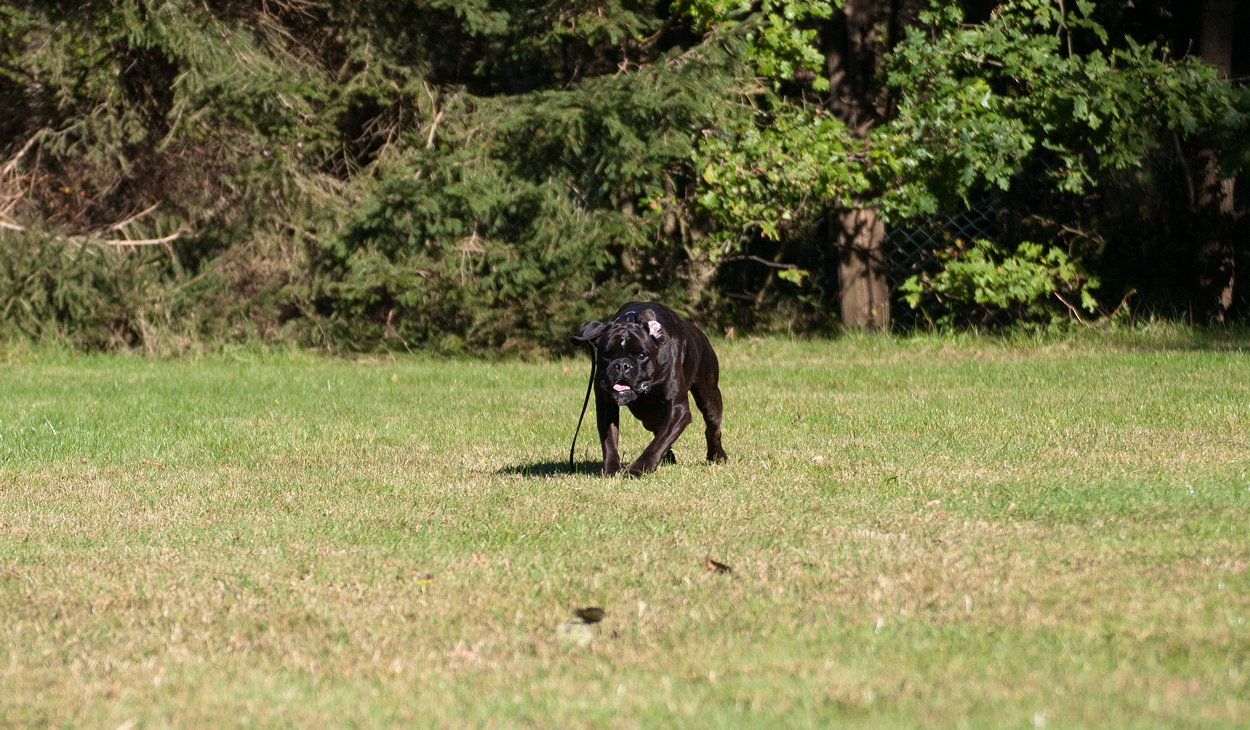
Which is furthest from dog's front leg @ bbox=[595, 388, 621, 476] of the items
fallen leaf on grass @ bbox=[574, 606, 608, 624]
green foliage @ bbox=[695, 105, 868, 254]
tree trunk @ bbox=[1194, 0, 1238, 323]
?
tree trunk @ bbox=[1194, 0, 1238, 323]

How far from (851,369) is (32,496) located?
8041 millimetres

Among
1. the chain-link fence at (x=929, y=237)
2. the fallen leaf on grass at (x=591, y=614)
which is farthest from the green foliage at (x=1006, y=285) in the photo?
the fallen leaf on grass at (x=591, y=614)

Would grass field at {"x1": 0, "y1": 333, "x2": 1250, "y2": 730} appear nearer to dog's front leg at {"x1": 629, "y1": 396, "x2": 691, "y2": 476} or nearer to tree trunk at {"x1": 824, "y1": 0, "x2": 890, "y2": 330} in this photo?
dog's front leg at {"x1": 629, "y1": 396, "x2": 691, "y2": 476}

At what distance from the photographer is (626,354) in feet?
19.6

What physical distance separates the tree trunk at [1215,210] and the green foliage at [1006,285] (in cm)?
127

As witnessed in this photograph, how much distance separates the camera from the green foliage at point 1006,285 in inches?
563

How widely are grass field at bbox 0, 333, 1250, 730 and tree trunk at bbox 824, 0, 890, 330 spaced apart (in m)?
6.24

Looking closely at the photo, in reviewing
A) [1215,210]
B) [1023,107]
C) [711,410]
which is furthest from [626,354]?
[1215,210]

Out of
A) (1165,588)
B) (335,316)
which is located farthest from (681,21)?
(1165,588)

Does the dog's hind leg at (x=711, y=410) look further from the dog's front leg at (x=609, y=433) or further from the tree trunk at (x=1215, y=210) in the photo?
the tree trunk at (x=1215, y=210)

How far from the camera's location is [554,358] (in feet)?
48.4

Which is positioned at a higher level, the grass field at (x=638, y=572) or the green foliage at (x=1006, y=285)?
the green foliage at (x=1006, y=285)

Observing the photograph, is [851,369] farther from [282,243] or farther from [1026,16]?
[282,243]

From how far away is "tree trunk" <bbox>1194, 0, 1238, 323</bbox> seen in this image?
46.3ft
